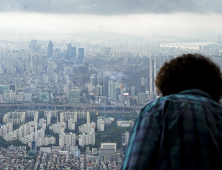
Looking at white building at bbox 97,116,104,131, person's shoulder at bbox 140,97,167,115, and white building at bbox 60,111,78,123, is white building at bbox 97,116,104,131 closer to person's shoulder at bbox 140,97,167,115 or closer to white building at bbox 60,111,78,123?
white building at bbox 60,111,78,123

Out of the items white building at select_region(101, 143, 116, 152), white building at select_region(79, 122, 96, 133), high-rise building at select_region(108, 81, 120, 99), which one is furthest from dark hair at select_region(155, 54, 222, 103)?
high-rise building at select_region(108, 81, 120, 99)

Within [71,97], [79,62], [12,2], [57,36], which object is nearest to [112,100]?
[71,97]

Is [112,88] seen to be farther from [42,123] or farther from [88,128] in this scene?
[42,123]

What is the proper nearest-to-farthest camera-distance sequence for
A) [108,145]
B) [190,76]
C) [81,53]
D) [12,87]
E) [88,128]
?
[190,76], [108,145], [88,128], [12,87], [81,53]

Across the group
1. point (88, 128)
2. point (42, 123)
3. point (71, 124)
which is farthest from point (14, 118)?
point (88, 128)

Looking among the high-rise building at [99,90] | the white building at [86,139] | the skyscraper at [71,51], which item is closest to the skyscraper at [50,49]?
the skyscraper at [71,51]

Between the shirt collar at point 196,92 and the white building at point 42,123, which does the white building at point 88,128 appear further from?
the shirt collar at point 196,92

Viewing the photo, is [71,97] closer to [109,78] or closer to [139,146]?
[109,78]
